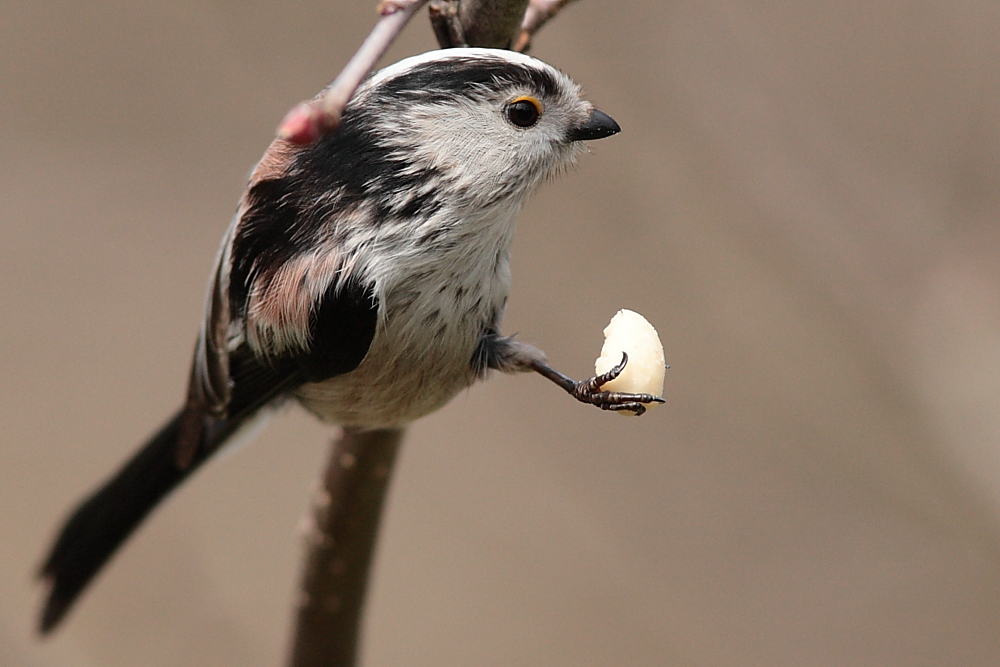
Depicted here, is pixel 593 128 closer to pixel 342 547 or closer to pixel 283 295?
pixel 283 295

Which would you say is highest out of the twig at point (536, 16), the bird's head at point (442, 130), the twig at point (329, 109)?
the twig at point (536, 16)

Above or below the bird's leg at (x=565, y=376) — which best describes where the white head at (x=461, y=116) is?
above

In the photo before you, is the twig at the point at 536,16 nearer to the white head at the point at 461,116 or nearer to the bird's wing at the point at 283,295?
the white head at the point at 461,116

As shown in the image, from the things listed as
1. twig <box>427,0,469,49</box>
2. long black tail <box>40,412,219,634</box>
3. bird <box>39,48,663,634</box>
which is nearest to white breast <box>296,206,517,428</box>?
bird <box>39,48,663,634</box>

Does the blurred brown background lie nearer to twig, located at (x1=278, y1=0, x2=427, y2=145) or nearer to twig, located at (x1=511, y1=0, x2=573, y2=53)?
twig, located at (x1=511, y1=0, x2=573, y2=53)

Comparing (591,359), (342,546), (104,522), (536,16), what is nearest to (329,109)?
(536,16)

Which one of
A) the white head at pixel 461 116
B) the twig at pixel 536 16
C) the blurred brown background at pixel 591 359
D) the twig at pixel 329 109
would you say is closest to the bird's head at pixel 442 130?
the white head at pixel 461 116
